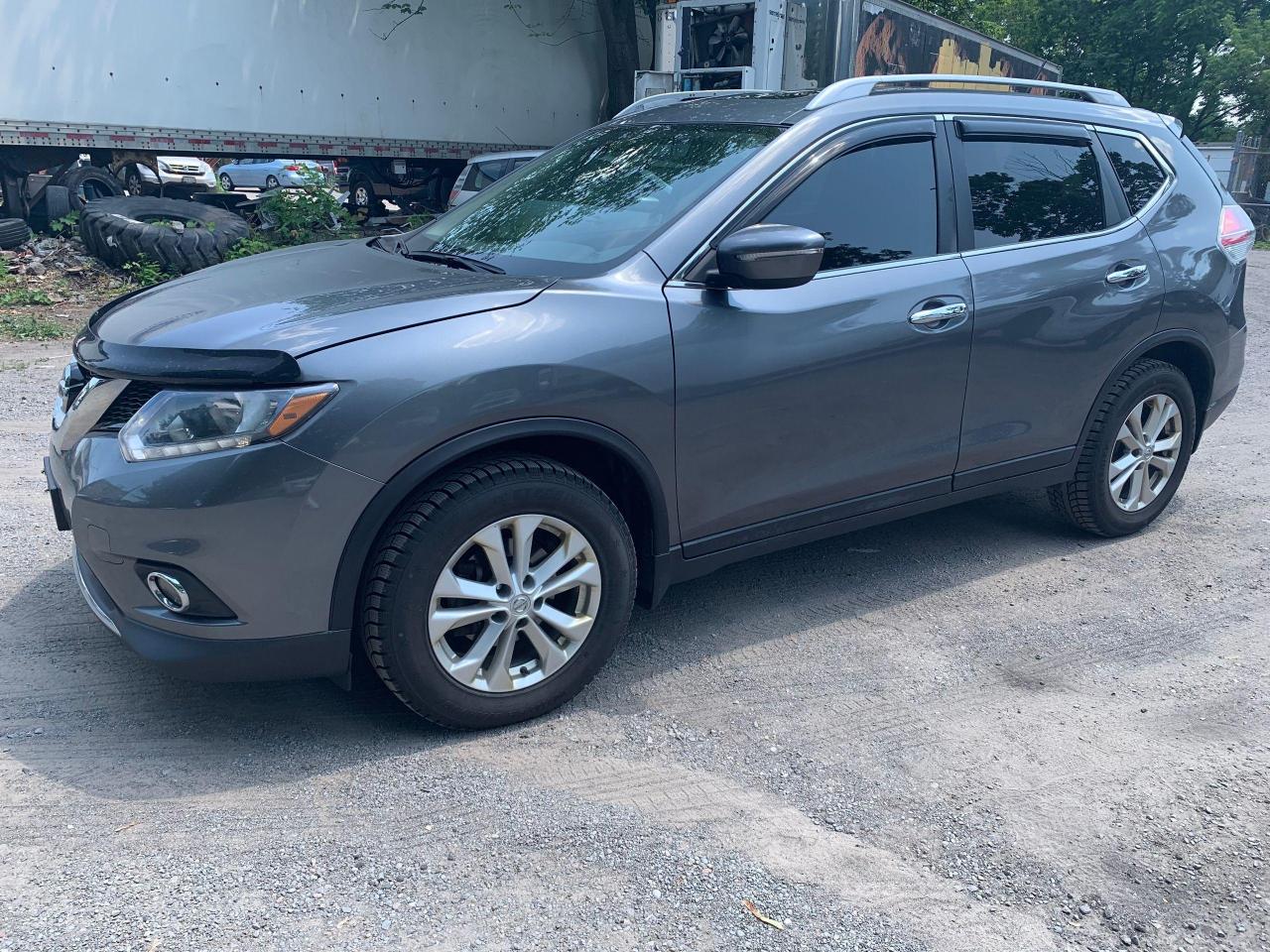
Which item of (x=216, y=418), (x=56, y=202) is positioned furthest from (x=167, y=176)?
(x=216, y=418)

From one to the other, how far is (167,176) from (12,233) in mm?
5654

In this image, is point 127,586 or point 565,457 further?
point 565,457

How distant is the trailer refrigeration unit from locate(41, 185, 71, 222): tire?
6.67 meters

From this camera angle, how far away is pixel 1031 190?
439cm

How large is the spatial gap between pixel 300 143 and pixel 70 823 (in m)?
13.2

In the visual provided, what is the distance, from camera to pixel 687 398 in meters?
3.40

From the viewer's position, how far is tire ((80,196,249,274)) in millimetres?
10672

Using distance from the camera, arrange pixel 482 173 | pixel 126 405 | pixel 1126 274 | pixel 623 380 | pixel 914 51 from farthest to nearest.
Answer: pixel 914 51, pixel 482 173, pixel 1126 274, pixel 623 380, pixel 126 405

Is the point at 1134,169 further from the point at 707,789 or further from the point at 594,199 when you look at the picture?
the point at 707,789

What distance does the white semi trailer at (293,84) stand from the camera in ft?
39.8

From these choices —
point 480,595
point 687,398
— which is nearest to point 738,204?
point 687,398

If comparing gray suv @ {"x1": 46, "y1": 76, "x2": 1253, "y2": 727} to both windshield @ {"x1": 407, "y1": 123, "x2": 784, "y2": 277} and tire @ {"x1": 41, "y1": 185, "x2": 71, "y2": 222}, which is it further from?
tire @ {"x1": 41, "y1": 185, "x2": 71, "y2": 222}

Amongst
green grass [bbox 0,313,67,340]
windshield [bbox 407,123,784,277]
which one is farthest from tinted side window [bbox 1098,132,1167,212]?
green grass [bbox 0,313,67,340]

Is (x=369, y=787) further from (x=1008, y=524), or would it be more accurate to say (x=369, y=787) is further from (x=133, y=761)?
(x=1008, y=524)
